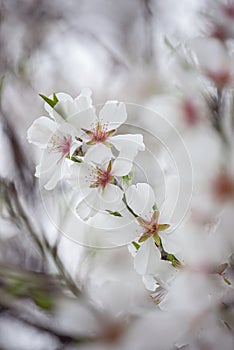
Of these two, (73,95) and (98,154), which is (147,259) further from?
(73,95)

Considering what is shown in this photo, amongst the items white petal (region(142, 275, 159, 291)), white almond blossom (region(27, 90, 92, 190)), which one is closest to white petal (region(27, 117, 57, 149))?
white almond blossom (region(27, 90, 92, 190))

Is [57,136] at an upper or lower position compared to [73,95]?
upper

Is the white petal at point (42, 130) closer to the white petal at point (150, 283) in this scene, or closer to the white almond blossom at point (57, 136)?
the white almond blossom at point (57, 136)

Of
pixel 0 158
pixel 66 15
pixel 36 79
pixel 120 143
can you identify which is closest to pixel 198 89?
pixel 120 143

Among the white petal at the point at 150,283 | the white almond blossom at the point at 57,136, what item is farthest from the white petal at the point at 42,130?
the white petal at the point at 150,283

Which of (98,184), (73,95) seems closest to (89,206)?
(98,184)

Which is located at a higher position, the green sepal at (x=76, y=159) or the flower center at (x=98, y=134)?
the flower center at (x=98, y=134)
